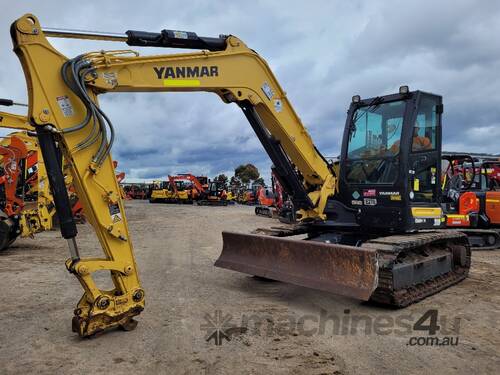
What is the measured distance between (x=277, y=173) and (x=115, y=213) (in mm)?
3071

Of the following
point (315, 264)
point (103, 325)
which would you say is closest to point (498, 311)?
point (315, 264)

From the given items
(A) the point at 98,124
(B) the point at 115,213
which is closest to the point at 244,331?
(B) the point at 115,213

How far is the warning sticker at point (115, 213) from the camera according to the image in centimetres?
477

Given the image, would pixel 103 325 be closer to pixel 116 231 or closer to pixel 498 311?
pixel 116 231

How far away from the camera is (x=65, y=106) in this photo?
4.61m

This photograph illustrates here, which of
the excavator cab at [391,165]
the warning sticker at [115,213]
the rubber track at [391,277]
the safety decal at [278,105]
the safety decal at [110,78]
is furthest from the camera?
the excavator cab at [391,165]

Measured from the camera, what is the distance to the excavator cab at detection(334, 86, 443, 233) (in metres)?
6.61

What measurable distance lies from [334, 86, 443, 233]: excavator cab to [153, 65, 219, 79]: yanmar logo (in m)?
2.72

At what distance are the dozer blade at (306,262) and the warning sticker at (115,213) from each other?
2513 millimetres

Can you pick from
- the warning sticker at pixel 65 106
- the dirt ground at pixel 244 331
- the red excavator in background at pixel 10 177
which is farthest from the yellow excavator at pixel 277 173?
the red excavator in background at pixel 10 177

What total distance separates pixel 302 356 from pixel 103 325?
2.07 metres

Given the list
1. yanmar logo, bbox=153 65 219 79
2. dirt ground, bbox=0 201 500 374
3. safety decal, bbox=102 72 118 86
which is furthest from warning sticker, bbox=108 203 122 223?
yanmar logo, bbox=153 65 219 79

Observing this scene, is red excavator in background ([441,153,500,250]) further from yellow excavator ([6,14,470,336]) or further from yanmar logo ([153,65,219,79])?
yanmar logo ([153,65,219,79])

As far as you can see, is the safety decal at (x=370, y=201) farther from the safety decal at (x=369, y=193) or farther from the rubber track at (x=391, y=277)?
the rubber track at (x=391, y=277)
